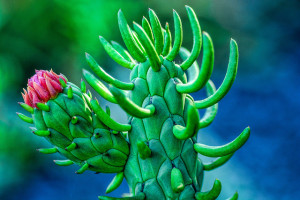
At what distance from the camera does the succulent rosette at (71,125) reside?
1.36ft

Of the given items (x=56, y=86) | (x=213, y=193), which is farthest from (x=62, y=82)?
(x=213, y=193)

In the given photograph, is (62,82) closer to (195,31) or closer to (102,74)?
(102,74)

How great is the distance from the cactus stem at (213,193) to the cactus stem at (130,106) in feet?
0.34

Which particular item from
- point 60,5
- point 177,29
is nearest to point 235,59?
point 177,29

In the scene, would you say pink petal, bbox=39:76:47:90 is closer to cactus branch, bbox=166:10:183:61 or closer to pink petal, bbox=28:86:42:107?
pink petal, bbox=28:86:42:107

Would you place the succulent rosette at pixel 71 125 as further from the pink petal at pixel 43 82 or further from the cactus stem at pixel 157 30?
the cactus stem at pixel 157 30

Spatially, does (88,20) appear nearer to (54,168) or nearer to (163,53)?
(54,168)

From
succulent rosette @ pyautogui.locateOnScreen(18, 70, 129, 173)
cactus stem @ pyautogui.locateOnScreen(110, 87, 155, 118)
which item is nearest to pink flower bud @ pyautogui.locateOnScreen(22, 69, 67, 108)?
succulent rosette @ pyautogui.locateOnScreen(18, 70, 129, 173)

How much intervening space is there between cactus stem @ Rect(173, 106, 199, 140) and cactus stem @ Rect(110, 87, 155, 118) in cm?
4

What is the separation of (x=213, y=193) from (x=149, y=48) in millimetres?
174

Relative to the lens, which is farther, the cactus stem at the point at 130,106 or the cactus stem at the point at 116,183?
the cactus stem at the point at 116,183

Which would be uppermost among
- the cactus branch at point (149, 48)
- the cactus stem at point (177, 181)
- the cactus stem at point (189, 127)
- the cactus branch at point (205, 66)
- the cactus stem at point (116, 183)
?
the cactus branch at point (149, 48)

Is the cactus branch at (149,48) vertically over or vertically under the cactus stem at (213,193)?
over

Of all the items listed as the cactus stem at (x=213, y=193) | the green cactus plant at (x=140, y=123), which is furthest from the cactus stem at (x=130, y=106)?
the cactus stem at (x=213, y=193)
